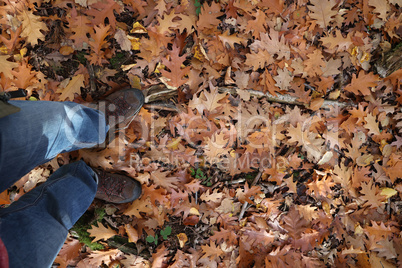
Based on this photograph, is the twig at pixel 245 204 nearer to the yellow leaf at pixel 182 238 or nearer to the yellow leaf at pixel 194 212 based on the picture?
the yellow leaf at pixel 194 212

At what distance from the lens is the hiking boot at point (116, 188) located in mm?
2289

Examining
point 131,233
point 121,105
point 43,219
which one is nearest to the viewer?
point 43,219

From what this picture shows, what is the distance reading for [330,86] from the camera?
2.58 meters

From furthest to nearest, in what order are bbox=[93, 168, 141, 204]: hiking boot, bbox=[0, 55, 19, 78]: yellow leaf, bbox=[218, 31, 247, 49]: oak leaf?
bbox=[218, 31, 247, 49]: oak leaf → bbox=[93, 168, 141, 204]: hiking boot → bbox=[0, 55, 19, 78]: yellow leaf

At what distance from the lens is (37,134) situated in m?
1.39

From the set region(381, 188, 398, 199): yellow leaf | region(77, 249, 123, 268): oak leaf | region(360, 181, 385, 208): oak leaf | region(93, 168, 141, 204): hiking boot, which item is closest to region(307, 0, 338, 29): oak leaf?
region(360, 181, 385, 208): oak leaf

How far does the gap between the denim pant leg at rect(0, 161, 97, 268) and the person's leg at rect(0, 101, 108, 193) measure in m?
0.18

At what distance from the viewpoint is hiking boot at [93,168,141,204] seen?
2289 mm

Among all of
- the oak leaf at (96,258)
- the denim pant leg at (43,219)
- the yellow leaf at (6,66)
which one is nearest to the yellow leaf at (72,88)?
the yellow leaf at (6,66)

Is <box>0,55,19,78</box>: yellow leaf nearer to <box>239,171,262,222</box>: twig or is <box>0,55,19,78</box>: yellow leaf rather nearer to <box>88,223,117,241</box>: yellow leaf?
<box>88,223,117,241</box>: yellow leaf

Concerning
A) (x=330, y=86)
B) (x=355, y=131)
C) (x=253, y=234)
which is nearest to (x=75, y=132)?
(x=253, y=234)

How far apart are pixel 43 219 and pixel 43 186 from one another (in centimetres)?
33

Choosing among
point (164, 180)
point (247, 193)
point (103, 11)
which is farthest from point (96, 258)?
point (103, 11)

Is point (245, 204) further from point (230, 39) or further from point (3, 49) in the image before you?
point (3, 49)
